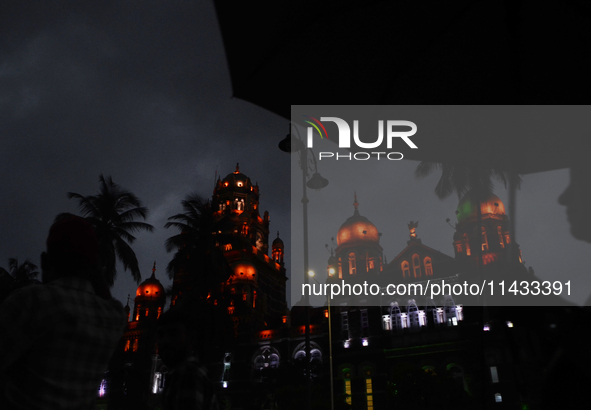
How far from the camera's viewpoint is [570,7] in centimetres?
299

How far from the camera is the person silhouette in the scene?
7.14 feet

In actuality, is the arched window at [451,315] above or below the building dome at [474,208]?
below

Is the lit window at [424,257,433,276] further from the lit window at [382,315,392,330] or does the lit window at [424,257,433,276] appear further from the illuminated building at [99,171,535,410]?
the lit window at [382,315,392,330]

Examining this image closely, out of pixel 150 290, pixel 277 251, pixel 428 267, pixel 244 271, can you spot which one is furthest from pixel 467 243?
pixel 150 290

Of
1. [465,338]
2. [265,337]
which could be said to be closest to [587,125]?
[465,338]

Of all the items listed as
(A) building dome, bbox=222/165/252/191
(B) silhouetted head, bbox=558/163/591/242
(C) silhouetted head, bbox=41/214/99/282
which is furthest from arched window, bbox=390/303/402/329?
(C) silhouetted head, bbox=41/214/99/282

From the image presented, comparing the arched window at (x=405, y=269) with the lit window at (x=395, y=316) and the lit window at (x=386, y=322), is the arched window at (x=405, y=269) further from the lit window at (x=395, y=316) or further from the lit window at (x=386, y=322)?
the lit window at (x=386, y=322)

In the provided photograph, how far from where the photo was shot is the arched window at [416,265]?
51.3 meters

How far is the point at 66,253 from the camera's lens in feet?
8.70

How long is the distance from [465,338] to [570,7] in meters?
40.1

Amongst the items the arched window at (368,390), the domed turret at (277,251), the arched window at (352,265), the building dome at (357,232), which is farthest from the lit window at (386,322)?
the domed turret at (277,251)

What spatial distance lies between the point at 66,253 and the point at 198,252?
24.5 m

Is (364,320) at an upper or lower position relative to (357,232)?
lower

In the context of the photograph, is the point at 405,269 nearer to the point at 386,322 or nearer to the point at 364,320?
the point at 386,322
